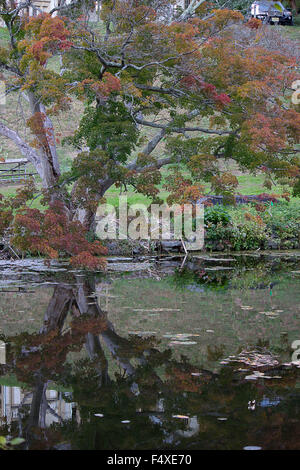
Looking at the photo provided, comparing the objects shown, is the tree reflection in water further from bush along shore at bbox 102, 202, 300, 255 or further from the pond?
bush along shore at bbox 102, 202, 300, 255

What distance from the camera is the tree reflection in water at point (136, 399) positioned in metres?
3.84

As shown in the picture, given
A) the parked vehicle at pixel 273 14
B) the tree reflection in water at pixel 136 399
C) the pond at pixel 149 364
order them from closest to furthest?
the tree reflection in water at pixel 136 399
the pond at pixel 149 364
the parked vehicle at pixel 273 14

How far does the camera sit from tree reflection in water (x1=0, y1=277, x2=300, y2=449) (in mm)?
3840

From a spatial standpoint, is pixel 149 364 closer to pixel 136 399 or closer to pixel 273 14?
pixel 136 399

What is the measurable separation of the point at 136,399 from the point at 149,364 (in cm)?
100

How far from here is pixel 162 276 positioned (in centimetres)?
1129

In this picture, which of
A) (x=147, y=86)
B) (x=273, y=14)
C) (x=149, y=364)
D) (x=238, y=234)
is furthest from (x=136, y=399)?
(x=273, y=14)

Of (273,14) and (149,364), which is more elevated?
(273,14)

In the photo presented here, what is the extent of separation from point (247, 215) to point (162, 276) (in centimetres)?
421

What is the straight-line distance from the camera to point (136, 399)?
4598 mm

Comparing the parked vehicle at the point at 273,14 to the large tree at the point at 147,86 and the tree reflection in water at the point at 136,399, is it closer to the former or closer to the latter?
the large tree at the point at 147,86

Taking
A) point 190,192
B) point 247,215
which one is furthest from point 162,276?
point 247,215

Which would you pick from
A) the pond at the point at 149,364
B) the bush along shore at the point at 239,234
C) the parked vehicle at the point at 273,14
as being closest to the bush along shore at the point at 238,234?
the bush along shore at the point at 239,234

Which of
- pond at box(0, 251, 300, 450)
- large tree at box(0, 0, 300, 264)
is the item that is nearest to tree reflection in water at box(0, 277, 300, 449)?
pond at box(0, 251, 300, 450)
